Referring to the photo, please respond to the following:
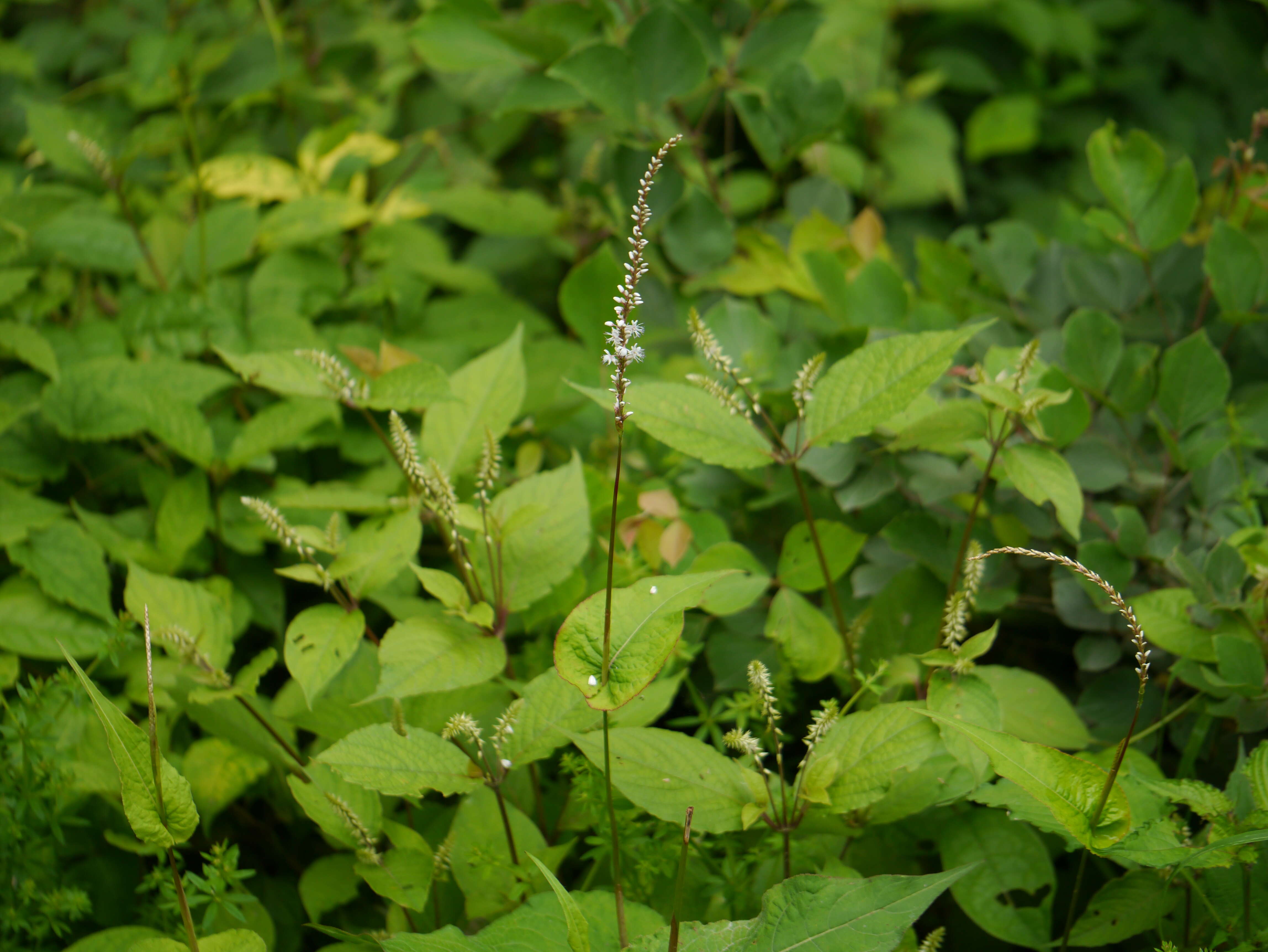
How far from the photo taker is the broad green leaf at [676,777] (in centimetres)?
90

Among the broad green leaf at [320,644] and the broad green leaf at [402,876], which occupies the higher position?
the broad green leaf at [320,644]

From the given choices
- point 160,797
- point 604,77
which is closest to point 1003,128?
point 604,77

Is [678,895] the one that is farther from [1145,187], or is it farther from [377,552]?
[1145,187]

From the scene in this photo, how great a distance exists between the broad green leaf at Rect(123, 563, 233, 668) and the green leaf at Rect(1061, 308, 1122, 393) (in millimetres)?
1201

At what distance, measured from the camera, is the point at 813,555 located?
120 cm

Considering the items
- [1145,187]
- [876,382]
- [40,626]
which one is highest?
[1145,187]

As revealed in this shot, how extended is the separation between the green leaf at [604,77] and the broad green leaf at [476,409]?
1.57 ft

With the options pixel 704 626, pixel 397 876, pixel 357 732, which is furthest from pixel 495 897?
pixel 704 626

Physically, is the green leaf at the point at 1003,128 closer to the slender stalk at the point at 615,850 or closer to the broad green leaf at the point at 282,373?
the broad green leaf at the point at 282,373

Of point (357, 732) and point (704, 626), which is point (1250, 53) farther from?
point (357, 732)

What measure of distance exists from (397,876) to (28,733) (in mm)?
430

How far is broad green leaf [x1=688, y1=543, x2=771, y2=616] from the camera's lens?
1107 mm

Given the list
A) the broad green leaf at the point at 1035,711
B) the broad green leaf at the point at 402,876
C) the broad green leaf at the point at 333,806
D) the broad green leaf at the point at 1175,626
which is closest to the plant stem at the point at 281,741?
the broad green leaf at the point at 333,806

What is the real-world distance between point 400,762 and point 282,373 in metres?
0.49
